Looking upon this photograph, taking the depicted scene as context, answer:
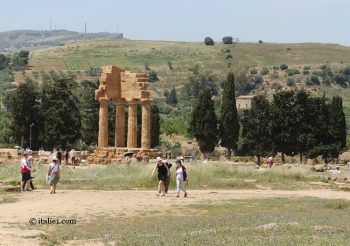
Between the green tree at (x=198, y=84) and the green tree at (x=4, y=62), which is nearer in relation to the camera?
the green tree at (x=198, y=84)

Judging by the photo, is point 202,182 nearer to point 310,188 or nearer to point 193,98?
point 310,188

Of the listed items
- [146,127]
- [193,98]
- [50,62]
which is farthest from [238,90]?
[146,127]

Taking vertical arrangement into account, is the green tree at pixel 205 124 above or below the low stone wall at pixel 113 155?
above

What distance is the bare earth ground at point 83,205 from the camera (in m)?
18.7

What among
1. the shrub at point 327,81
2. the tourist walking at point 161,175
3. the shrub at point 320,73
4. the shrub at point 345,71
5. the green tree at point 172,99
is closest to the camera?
the tourist walking at point 161,175

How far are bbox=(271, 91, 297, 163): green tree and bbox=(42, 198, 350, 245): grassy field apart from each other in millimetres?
35380

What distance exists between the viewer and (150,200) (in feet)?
93.6

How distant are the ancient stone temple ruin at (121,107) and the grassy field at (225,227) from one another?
26.1 metres

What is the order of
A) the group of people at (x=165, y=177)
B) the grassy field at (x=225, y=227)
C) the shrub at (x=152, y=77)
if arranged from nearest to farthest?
the grassy field at (x=225, y=227) → the group of people at (x=165, y=177) → the shrub at (x=152, y=77)

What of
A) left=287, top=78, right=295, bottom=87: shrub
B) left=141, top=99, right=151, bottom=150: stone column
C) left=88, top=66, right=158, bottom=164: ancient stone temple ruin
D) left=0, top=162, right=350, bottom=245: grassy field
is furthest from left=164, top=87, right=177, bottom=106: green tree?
left=0, top=162, right=350, bottom=245: grassy field

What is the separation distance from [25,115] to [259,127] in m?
22.3

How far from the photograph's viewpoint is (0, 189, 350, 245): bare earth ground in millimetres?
18728

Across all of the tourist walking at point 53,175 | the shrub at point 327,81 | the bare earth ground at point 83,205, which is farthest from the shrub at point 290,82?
the tourist walking at point 53,175

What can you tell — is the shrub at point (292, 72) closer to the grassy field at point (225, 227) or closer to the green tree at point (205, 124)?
the green tree at point (205, 124)
